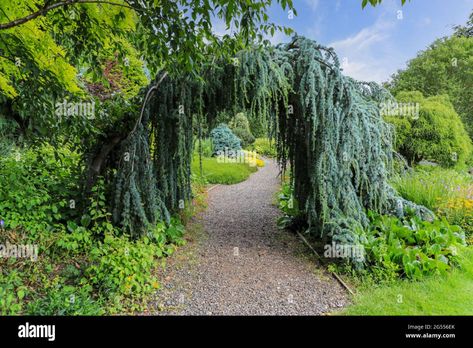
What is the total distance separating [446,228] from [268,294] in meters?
2.96

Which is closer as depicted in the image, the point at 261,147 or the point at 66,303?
the point at 66,303

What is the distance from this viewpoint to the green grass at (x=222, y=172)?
10.3m

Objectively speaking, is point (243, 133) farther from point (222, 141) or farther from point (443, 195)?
point (443, 195)

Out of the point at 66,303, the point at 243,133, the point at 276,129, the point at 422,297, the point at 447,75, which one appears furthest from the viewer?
the point at 243,133

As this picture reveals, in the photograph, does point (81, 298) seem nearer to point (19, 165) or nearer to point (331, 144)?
point (19, 165)

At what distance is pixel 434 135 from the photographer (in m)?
8.82

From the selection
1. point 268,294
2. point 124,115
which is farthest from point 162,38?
point 268,294

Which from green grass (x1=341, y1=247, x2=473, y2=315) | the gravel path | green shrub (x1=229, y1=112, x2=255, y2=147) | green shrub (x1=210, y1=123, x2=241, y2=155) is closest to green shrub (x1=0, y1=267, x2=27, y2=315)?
the gravel path

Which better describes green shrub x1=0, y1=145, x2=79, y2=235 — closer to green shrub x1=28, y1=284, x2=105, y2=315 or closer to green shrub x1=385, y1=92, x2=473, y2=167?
green shrub x1=28, y1=284, x2=105, y2=315

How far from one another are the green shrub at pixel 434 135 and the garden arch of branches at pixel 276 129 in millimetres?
5282

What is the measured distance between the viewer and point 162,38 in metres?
2.69

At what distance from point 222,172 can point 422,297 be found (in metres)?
8.23

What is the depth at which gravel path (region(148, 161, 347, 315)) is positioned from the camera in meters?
3.22
